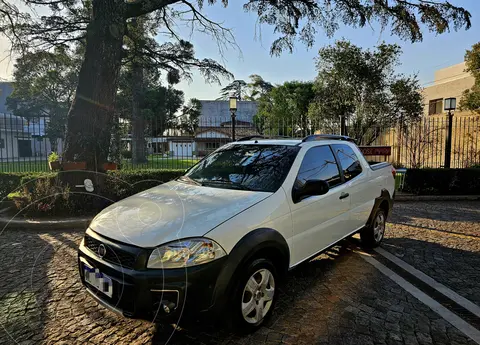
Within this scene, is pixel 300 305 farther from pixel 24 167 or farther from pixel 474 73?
pixel 474 73

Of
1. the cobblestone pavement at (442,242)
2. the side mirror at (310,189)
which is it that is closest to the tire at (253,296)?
the side mirror at (310,189)

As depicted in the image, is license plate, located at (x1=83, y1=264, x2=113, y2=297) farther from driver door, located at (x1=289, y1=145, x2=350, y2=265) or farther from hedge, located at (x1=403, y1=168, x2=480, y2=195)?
hedge, located at (x1=403, y1=168, x2=480, y2=195)

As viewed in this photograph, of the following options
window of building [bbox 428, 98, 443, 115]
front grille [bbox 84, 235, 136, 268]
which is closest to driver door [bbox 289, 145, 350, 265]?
front grille [bbox 84, 235, 136, 268]

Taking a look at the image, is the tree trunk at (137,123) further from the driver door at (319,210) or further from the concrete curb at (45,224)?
the driver door at (319,210)

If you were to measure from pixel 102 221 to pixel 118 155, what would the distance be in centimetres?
806

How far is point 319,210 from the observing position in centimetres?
336

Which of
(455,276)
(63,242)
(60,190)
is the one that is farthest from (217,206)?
(60,190)

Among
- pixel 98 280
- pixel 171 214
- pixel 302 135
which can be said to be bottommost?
pixel 98 280

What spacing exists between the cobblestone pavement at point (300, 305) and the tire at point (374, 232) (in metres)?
0.27

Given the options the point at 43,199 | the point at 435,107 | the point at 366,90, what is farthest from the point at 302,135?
the point at 435,107

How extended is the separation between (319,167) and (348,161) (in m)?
0.83

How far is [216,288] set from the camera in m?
2.26

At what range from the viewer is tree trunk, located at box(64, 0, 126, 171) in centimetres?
→ 693

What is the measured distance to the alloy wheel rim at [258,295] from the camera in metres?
2.53
